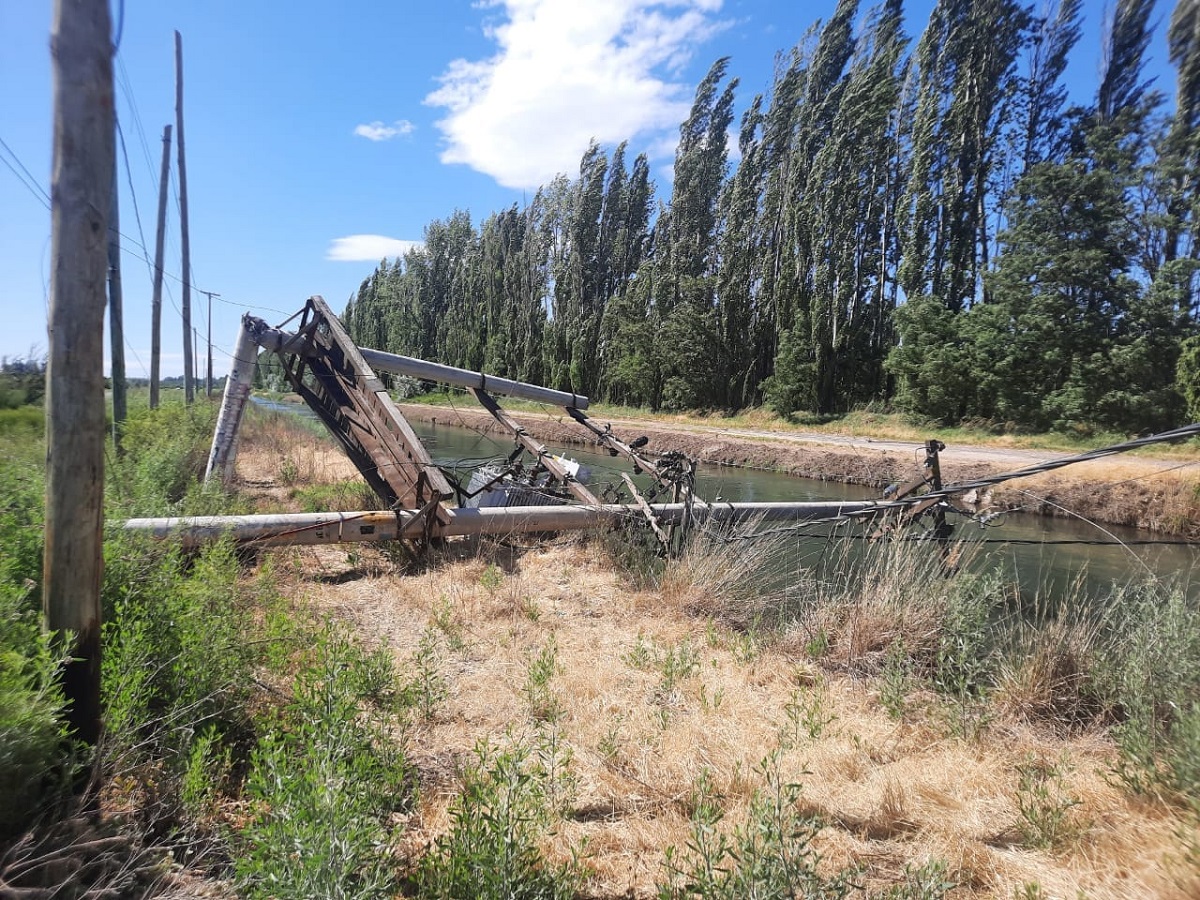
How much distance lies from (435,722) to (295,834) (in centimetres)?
197

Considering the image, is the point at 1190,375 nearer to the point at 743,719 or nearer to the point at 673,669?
the point at 673,669

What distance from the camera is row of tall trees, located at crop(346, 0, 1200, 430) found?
70.7 ft

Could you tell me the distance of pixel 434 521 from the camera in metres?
6.85

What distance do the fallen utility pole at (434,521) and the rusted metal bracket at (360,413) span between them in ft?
0.81

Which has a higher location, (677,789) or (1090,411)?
(1090,411)

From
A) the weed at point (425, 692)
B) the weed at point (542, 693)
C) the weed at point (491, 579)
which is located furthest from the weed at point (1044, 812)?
A: the weed at point (491, 579)

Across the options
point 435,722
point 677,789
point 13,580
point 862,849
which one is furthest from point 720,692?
point 13,580

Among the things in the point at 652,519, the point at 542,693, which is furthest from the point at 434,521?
the point at 542,693

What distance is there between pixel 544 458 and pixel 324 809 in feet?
21.5

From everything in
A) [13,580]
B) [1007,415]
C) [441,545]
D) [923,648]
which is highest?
[1007,415]

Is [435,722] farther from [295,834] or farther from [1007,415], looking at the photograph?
[1007,415]

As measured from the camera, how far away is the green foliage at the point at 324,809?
1884mm

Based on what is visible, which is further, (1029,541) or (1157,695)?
(1029,541)

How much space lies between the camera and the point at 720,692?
13.6ft
